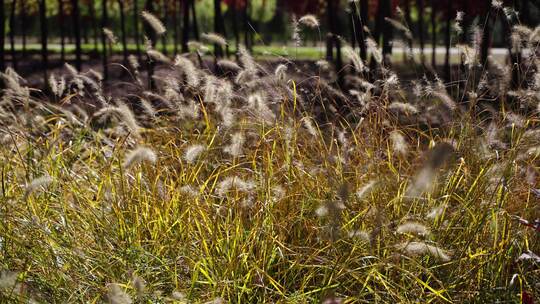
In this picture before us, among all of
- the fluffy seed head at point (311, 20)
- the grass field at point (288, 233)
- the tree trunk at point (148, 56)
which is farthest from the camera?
the tree trunk at point (148, 56)

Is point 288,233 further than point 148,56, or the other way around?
point 148,56

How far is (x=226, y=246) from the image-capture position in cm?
321

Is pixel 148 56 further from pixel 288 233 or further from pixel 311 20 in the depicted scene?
pixel 288 233

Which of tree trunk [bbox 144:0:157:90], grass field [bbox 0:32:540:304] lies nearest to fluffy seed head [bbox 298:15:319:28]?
grass field [bbox 0:32:540:304]

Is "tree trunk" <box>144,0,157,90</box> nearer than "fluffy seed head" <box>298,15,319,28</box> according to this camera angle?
No

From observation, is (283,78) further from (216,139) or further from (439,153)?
(439,153)

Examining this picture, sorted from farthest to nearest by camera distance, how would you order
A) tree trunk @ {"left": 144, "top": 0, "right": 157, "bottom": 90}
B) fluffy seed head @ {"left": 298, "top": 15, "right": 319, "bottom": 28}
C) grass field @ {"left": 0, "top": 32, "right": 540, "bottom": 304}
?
tree trunk @ {"left": 144, "top": 0, "right": 157, "bottom": 90} → fluffy seed head @ {"left": 298, "top": 15, "right": 319, "bottom": 28} → grass field @ {"left": 0, "top": 32, "right": 540, "bottom": 304}

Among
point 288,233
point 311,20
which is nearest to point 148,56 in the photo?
point 311,20

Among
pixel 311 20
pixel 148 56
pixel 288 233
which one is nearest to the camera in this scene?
pixel 288 233

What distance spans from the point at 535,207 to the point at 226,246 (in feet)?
4.46

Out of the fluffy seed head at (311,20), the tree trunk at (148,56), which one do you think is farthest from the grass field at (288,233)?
the tree trunk at (148,56)

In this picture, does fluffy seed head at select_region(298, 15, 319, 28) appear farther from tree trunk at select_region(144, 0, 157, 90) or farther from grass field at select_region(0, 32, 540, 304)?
tree trunk at select_region(144, 0, 157, 90)

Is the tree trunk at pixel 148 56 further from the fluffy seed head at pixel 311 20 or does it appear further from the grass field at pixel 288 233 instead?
the grass field at pixel 288 233

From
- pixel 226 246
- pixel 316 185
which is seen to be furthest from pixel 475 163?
pixel 226 246
